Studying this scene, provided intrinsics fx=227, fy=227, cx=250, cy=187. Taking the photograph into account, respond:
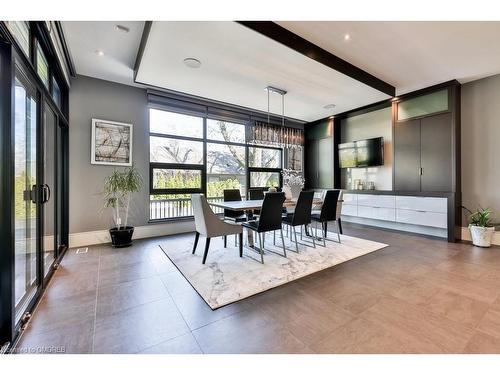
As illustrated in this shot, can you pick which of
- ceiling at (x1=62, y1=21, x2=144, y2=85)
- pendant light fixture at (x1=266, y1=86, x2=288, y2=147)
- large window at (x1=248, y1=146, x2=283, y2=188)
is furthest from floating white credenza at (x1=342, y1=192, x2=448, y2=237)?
ceiling at (x1=62, y1=21, x2=144, y2=85)

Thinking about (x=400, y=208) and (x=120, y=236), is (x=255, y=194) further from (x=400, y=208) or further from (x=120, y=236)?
(x=400, y=208)

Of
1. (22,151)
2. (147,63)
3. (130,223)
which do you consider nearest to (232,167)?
(130,223)

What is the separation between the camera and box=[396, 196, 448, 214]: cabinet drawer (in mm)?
4137

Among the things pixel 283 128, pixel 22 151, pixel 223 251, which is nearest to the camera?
pixel 22 151

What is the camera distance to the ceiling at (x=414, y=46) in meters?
2.60

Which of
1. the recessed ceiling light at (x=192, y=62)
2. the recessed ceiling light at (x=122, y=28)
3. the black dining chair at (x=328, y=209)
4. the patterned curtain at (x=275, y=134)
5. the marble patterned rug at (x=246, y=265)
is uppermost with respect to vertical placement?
the recessed ceiling light at (x=122, y=28)

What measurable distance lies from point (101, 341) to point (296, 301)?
153 centimetres

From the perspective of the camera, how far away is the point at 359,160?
5527mm

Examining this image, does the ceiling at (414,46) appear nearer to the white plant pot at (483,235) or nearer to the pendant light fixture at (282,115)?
the pendant light fixture at (282,115)

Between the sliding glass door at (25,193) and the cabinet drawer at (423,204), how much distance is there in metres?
5.71

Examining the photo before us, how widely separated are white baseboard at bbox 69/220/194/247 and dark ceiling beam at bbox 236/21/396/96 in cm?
377

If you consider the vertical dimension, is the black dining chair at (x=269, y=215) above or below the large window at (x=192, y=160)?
below

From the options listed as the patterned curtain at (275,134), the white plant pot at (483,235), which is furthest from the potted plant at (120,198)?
the white plant pot at (483,235)

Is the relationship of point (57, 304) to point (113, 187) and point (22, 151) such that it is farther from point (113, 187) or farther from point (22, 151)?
point (113, 187)
